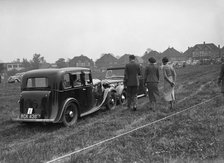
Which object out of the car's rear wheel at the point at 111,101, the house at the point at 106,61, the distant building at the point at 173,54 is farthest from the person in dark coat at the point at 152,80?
the distant building at the point at 173,54

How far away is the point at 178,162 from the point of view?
4012mm

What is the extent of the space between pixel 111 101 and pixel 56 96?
10.0 feet

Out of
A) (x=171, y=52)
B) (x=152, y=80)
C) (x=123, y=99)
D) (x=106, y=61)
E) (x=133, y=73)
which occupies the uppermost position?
(x=171, y=52)

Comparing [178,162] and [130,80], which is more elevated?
[130,80]

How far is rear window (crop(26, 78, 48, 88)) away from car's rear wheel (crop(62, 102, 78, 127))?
2.96ft

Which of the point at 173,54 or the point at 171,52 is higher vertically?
the point at 171,52

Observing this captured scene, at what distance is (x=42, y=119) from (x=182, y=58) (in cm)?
10275

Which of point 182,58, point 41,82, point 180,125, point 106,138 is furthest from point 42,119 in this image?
point 182,58

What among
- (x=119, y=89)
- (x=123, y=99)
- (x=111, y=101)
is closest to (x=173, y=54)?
(x=123, y=99)

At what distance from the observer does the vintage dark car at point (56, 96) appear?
6.89 metres

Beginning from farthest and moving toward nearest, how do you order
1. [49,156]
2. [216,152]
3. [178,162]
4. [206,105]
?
[206,105] → [49,156] → [216,152] → [178,162]

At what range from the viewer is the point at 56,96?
23.0 ft

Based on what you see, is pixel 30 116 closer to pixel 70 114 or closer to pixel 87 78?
pixel 70 114

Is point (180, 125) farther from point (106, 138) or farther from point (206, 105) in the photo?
point (206, 105)
